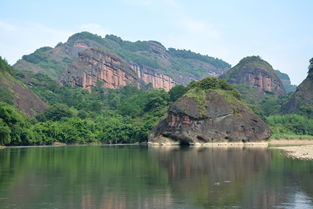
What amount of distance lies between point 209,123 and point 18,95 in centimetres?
5384

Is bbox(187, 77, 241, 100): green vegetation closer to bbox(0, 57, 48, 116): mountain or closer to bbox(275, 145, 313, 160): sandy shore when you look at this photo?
bbox(275, 145, 313, 160): sandy shore

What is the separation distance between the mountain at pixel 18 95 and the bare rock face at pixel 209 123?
132 feet

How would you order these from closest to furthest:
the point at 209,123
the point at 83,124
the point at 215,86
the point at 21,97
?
the point at 209,123 < the point at 215,86 < the point at 83,124 < the point at 21,97

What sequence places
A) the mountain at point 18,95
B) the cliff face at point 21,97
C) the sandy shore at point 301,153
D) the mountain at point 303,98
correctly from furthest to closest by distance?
the mountain at point 303,98, the cliff face at point 21,97, the mountain at point 18,95, the sandy shore at point 301,153

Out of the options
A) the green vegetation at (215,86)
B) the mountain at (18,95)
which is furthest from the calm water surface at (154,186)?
the mountain at (18,95)

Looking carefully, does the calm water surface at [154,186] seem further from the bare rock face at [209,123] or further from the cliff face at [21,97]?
the cliff face at [21,97]

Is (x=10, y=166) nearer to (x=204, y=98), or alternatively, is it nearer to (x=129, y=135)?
(x=204, y=98)

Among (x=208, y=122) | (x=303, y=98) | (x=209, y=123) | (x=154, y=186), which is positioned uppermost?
(x=303, y=98)

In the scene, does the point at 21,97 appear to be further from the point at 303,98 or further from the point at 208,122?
the point at 303,98

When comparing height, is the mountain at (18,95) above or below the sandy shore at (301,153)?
above

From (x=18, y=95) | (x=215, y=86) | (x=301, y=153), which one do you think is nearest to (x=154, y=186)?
(x=301, y=153)

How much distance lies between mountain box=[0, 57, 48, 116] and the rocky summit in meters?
39.6

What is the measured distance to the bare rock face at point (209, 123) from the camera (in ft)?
309

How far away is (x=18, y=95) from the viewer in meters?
123
